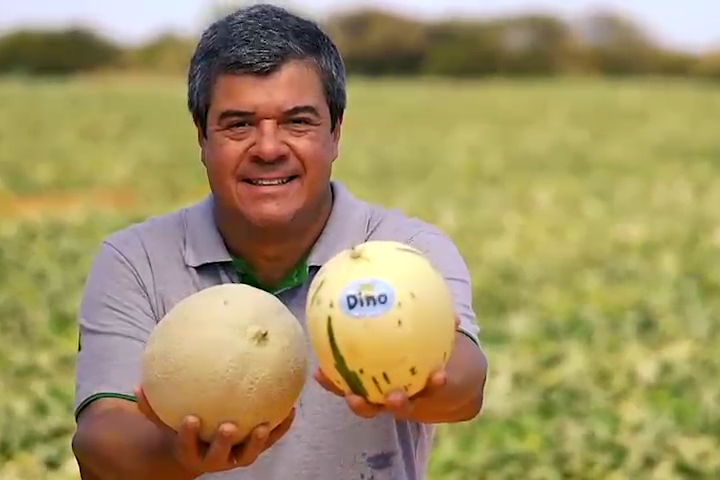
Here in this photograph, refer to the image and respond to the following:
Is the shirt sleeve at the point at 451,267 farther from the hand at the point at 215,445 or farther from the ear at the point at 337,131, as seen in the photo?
the hand at the point at 215,445

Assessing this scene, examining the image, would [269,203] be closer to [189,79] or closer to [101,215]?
[189,79]

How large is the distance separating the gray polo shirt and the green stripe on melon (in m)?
0.42

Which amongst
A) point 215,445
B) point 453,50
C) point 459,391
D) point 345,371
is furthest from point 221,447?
point 453,50

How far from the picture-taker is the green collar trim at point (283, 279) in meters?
2.55

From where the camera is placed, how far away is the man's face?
232cm

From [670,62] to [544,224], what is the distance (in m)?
41.1

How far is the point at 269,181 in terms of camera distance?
2344 millimetres

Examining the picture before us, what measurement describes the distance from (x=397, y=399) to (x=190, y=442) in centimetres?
35

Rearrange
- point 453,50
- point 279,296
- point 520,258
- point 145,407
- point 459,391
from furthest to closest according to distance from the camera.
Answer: point 453,50, point 520,258, point 279,296, point 459,391, point 145,407

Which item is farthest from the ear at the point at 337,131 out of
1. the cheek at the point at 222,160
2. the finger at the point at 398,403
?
the finger at the point at 398,403

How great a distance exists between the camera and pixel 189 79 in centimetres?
249

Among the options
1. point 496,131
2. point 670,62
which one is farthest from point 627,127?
point 670,62

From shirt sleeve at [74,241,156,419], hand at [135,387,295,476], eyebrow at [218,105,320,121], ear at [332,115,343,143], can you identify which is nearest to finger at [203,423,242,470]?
hand at [135,387,295,476]

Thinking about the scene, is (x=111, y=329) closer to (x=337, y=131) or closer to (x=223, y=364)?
(x=223, y=364)
